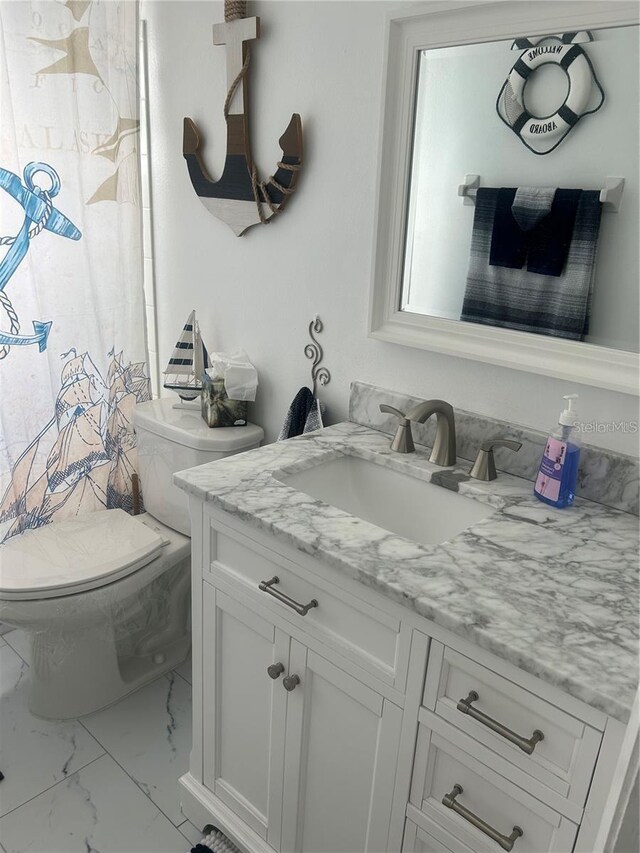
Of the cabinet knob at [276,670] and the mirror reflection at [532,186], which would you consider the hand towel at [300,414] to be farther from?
the cabinet knob at [276,670]

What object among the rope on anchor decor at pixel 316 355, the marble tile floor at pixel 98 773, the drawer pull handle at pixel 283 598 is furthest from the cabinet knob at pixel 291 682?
the rope on anchor decor at pixel 316 355

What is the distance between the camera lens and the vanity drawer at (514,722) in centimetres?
86

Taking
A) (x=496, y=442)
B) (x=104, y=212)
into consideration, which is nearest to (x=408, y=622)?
(x=496, y=442)

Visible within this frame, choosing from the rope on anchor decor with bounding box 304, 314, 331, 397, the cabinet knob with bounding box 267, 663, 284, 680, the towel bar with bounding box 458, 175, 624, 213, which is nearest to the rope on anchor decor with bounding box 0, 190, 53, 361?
the rope on anchor decor with bounding box 304, 314, 331, 397

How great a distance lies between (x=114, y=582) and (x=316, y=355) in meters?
0.80

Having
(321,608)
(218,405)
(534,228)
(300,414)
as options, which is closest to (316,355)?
(300,414)

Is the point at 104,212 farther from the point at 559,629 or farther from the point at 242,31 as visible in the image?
the point at 559,629

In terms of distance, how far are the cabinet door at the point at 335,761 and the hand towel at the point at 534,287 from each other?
2.45ft

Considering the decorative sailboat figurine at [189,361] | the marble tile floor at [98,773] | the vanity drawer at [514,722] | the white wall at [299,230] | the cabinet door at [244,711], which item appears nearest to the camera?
the vanity drawer at [514,722]

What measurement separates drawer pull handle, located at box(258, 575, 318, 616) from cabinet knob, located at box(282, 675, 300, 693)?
0.47ft

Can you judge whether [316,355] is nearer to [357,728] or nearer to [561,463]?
[561,463]

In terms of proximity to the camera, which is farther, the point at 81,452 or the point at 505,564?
the point at 81,452

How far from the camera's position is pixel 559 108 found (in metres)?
1.20

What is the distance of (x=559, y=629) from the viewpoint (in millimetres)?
915
